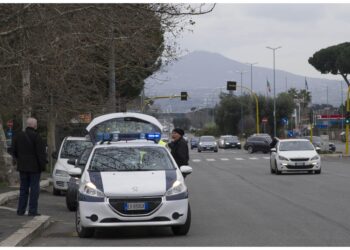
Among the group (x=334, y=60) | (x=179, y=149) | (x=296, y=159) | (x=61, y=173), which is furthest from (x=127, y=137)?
(x=334, y=60)

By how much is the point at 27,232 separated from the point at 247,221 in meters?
4.20

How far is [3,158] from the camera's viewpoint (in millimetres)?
24031

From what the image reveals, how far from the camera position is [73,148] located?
23438mm

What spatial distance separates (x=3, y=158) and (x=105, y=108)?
207 inches

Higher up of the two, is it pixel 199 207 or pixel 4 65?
pixel 4 65

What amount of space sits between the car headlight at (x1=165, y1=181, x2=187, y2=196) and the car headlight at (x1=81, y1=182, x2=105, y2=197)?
103 centimetres

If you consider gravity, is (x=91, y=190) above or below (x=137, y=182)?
below

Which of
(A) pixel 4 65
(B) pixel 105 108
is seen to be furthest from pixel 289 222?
(B) pixel 105 108

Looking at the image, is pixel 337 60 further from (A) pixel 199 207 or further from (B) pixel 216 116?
(A) pixel 199 207

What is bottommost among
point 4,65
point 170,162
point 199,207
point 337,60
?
point 199,207

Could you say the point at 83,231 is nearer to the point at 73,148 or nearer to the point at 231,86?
the point at 73,148

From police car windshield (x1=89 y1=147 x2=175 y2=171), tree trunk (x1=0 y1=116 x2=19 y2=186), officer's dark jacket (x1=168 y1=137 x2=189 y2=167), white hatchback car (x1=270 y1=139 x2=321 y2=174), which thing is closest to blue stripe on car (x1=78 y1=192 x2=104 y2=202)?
police car windshield (x1=89 y1=147 x2=175 y2=171)

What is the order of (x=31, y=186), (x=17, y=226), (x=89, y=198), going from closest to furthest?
(x=89, y=198) < (x=17, y=226) < (x=31, y=186)

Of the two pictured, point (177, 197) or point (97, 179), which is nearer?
point (177, 197)
